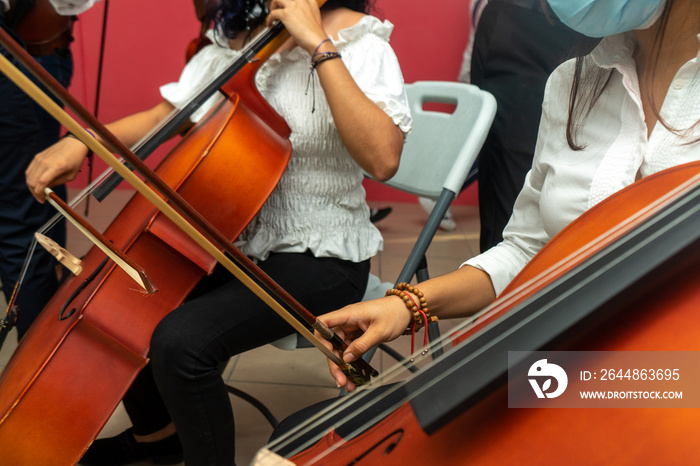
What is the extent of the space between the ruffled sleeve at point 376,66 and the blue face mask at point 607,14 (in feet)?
1.15

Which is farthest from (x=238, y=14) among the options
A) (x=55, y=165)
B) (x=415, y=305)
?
(x=415, y=305)

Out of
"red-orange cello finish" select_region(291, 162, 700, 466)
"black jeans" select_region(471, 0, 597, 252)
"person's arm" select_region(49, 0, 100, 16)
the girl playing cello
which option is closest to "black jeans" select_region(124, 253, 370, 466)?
the girl playing cello

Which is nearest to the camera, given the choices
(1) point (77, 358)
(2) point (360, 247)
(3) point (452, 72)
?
(1) point (77, 358)

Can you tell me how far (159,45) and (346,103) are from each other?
74.3 inches

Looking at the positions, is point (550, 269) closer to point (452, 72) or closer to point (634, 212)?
point (634, 212)

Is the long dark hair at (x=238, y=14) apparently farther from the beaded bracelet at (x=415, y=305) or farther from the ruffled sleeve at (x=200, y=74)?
the beaded bracelet at (x=415, y=305)

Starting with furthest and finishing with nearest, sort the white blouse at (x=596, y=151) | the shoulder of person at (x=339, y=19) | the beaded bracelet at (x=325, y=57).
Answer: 1. the shoulder of person at (x=339, y=19)
2. the beaded bracelet at (x=325, y=57)
3. the white blouse at (x=596, y=151)

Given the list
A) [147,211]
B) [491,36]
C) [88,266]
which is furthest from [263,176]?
[491,36]

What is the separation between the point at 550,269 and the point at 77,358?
566mm

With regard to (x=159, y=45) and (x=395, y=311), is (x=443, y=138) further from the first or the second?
(x=159, y=45)

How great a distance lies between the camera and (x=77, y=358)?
714mm

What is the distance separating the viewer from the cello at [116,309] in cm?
69

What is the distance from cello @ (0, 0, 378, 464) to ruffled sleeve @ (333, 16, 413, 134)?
5.2 inches

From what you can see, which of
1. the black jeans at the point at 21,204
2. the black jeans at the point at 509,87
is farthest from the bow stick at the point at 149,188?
the black jeans at the point at 21,204
